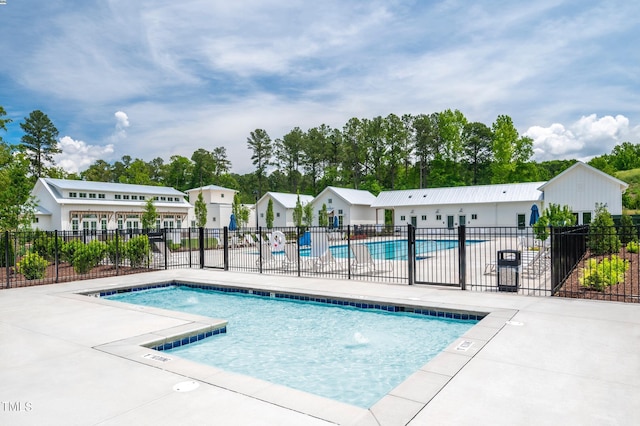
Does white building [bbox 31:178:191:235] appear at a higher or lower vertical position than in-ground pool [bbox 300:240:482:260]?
higher

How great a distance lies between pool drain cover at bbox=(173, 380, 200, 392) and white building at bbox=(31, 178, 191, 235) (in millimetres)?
33775

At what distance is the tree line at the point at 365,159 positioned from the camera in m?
56.1

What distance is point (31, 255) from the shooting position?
12516 mm

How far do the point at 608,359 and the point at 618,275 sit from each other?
5.97 m

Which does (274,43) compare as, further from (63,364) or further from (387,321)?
(63,364)

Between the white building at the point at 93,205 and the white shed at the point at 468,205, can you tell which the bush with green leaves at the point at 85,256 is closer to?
the white building at the point at 93,205

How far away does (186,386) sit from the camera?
13.5ft

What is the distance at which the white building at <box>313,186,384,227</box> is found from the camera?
43.9 metres

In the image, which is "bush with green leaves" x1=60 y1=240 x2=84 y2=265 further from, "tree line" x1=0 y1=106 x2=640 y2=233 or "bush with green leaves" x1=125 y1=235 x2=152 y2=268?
"tree line" x1=0 y1=106 x2=640 y2=233

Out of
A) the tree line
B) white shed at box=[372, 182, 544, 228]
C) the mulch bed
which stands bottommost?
the mulch bed

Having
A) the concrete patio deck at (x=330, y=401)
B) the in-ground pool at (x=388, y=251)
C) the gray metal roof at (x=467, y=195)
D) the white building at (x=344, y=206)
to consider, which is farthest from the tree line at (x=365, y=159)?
the concrete patio deck at (x=330, y=401)

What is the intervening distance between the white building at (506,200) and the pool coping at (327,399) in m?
28.5

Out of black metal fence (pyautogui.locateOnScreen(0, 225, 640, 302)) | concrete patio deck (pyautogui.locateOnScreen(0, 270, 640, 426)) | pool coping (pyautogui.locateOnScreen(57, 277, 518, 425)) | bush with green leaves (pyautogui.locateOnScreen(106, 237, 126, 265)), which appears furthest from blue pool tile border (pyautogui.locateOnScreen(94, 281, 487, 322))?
bush with green leaves (pyautogui.locateOnScreen(106, 237, 126, 265))

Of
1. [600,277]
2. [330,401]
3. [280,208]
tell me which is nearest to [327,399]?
[330,401]
